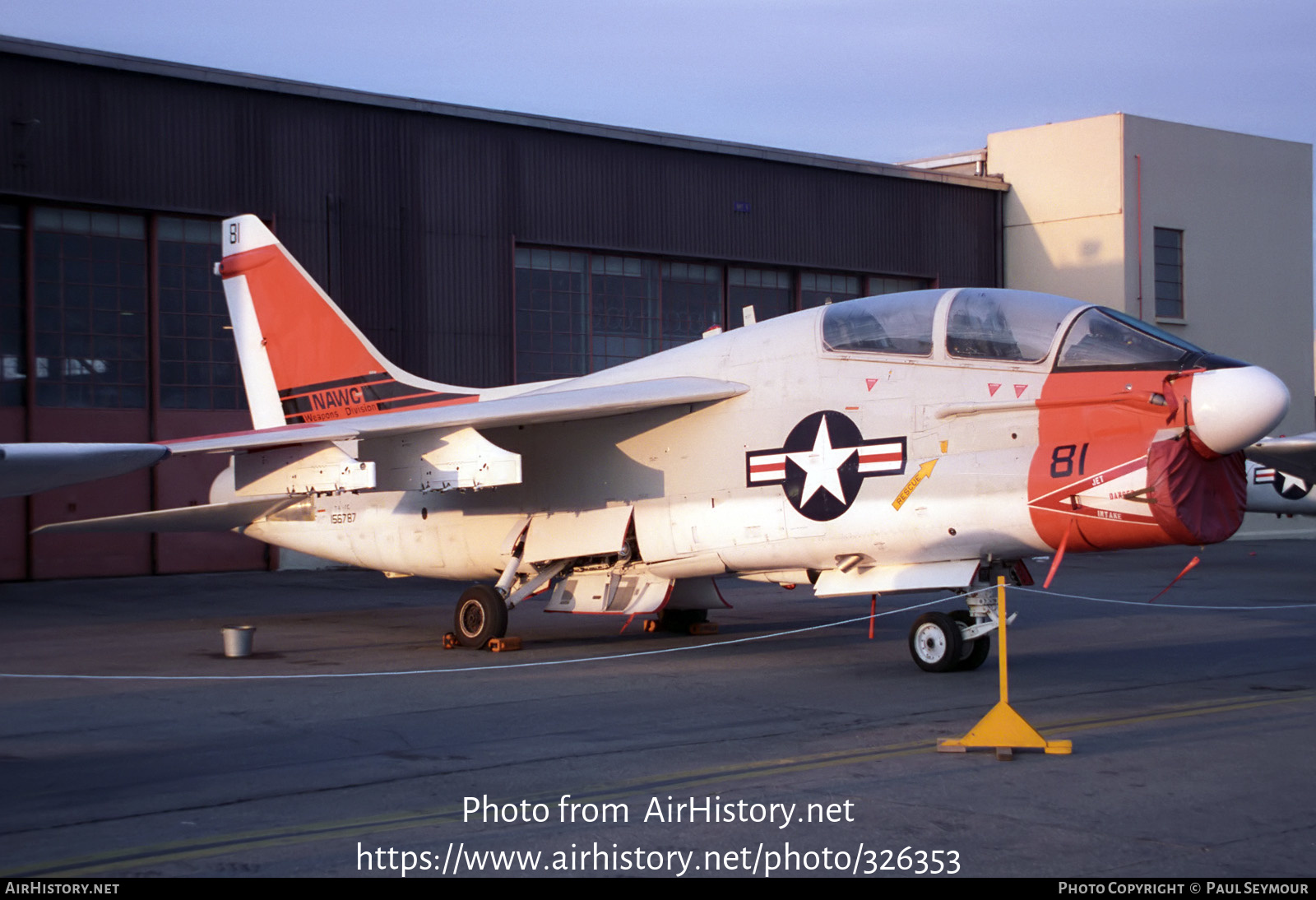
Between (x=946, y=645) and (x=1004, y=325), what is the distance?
2687 millimetres

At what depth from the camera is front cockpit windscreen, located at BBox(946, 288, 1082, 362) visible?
32.2 feet

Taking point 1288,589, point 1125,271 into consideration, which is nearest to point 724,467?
point 1288,589

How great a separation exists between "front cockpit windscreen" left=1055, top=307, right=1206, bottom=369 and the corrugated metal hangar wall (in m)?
16.6

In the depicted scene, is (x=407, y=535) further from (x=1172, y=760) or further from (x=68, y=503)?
(x=68, y=503)

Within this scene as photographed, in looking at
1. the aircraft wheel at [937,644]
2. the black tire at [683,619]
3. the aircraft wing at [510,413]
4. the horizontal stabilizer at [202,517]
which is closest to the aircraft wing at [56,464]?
the aircraft wing at [510,413]

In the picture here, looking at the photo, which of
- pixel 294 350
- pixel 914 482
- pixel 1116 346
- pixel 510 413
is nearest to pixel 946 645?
pixel 914 482

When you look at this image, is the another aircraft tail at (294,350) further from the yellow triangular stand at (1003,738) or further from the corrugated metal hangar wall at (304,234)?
the yellow triangular stand at (1003,738)

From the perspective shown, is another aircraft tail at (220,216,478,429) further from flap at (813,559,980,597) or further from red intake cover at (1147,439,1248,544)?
red intake cover at (1147,439,1248,544)

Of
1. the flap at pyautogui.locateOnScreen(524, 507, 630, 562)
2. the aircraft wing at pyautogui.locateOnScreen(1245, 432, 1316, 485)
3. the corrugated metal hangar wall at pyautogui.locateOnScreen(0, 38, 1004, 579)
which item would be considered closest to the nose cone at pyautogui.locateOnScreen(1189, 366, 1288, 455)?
the flap at pyautogui.locateOnScreen(524, 507, 630, 562)

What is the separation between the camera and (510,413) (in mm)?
11188

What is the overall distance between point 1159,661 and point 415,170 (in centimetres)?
1783

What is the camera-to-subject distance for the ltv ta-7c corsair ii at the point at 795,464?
363 inches

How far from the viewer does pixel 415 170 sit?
24438 mm

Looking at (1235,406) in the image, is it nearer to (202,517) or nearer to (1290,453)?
(202,517)
